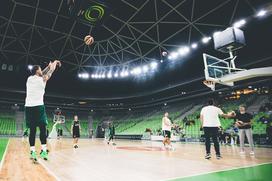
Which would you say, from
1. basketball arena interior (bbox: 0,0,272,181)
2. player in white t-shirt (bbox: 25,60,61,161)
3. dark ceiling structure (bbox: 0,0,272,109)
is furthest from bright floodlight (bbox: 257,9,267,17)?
player in white t-shirt (bbox: 25,60,61,161)

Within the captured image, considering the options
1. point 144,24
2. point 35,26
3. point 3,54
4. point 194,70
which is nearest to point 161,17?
point 144,24

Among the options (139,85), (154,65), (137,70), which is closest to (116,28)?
(154,65)

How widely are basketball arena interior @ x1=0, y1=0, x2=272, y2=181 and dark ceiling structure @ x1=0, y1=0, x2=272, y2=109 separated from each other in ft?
0.45

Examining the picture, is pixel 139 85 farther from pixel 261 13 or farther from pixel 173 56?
pixel 261 13

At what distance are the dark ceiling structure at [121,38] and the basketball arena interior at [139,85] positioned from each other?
14cm

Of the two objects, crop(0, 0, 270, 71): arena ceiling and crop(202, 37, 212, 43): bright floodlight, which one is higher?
crop(0, 0, 270, 71): arena ceiling

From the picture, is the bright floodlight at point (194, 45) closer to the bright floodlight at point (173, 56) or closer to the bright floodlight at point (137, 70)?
the bright floodlight at point (173, 56)

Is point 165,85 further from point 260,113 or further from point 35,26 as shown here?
point 35,26

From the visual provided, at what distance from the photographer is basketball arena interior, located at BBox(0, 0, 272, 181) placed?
6.22 meters

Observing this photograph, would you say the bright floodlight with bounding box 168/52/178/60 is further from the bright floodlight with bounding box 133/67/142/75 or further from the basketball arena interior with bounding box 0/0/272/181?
the bright floodlight with bounding box 133/67/142/75

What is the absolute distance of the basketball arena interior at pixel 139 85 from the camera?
622 centimetres

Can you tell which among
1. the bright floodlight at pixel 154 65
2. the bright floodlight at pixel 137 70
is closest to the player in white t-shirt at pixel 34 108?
the bright floodlight at pixel 154 65

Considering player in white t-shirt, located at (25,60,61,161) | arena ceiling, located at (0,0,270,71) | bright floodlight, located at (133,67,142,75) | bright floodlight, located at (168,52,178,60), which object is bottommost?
player in white t-shirt, located at (25,60,61,161)

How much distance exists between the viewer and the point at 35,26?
23516 millimetres
